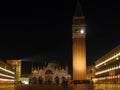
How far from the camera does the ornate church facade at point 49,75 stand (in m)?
193

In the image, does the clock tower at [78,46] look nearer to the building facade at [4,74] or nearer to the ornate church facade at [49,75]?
the building facade at [4,74]

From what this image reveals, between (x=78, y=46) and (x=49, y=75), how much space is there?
67106mm

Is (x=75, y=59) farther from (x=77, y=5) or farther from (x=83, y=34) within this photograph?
(x=77, y=5)

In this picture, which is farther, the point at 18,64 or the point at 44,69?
the point at 44,69

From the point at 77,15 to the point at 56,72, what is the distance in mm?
62244

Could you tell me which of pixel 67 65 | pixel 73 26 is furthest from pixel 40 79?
pixel 73 26

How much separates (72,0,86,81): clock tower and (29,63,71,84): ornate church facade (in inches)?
2280

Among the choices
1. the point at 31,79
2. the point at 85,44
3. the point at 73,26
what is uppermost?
the point at 73,26

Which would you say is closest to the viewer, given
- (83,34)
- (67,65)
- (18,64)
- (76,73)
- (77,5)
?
(76,73)

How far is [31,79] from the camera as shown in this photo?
192 m

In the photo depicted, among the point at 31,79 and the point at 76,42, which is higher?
the point at 76,42

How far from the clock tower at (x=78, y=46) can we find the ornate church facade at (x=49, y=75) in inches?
2280

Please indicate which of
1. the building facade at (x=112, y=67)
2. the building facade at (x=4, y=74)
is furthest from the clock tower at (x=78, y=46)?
the building facade at (x=112, y=67)

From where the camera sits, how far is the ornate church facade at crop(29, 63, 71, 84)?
632 ft
